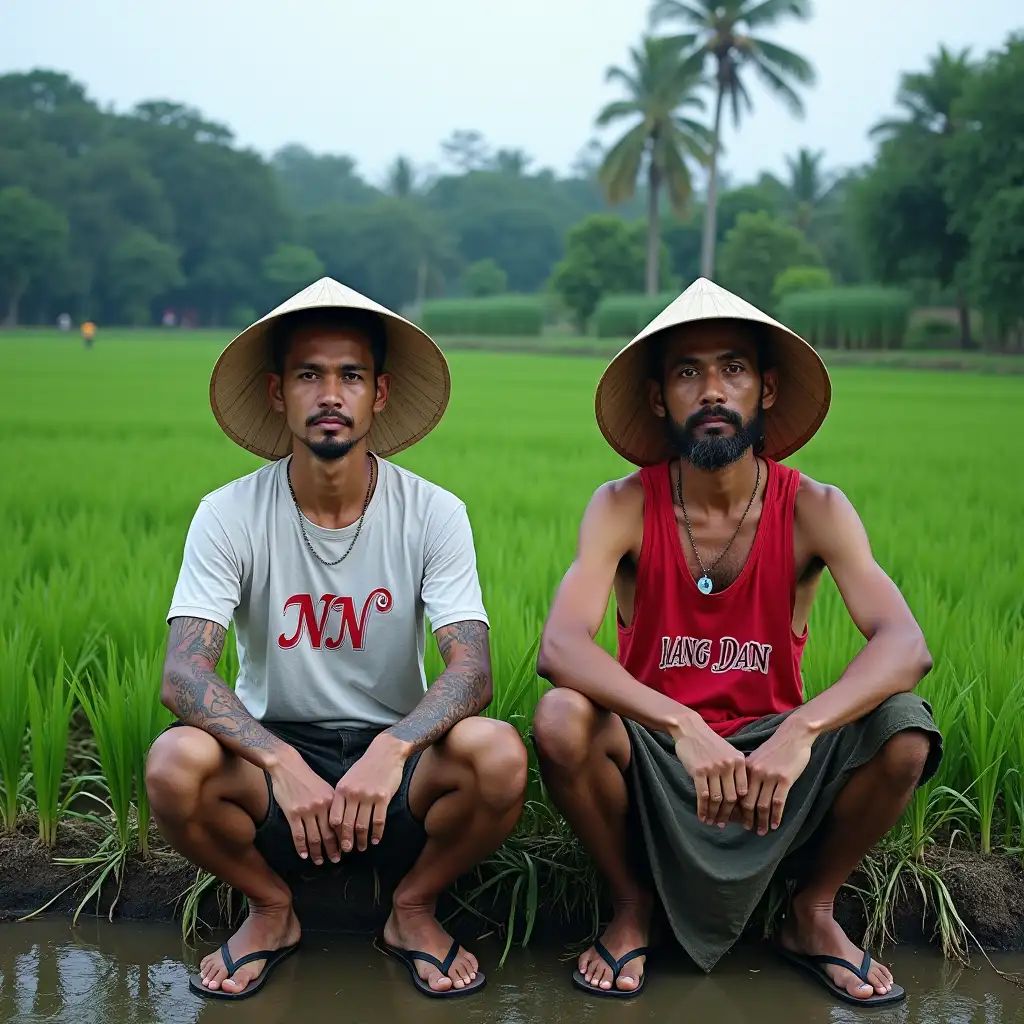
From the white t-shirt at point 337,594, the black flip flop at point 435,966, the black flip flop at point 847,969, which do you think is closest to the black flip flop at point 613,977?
the black flip flop at point 435,966

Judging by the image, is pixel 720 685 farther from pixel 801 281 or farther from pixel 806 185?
pixel 806 185

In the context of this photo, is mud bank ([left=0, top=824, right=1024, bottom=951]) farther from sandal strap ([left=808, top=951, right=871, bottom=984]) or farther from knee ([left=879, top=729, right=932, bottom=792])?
knee ([left=879, top=729, right=932, bottom=792])

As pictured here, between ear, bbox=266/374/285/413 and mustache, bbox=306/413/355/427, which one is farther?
ear, bbox=266/374/285/413

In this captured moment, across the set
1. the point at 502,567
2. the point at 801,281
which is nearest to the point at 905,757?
the point at 502,567

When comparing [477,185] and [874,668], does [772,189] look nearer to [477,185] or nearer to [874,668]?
[477,185]

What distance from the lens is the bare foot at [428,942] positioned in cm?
Answer: 227

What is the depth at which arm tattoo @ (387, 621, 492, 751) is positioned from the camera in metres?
2.28

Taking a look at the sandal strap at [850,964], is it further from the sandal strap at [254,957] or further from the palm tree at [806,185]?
the palm tree at [806,185]

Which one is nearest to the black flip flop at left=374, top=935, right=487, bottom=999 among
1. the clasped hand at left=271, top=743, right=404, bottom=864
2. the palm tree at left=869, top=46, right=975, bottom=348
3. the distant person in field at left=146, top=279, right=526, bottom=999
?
the distant person in field at left=146, top=279, right=526, bottom=999

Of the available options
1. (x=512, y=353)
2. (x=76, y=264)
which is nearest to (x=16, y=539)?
(x=512, y=353)

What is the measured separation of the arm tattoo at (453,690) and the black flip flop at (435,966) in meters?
0.39

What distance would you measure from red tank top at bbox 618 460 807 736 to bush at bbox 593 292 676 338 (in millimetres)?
35167

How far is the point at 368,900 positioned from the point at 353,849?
0.77ft

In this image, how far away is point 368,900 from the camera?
2.53 meters
